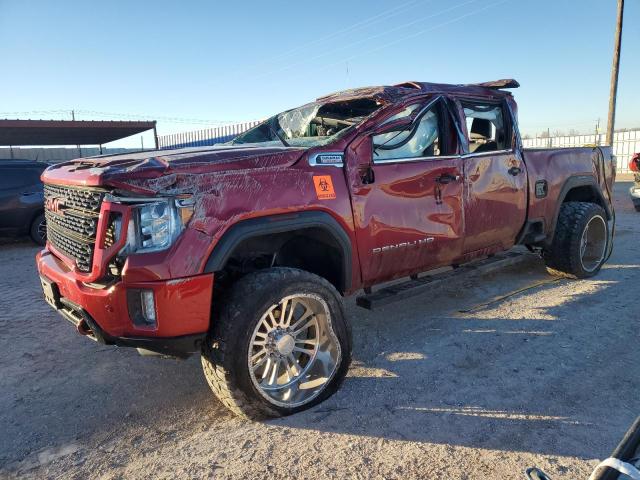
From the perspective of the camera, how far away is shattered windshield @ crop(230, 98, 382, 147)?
384cm

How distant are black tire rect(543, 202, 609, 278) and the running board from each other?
0.59 metres

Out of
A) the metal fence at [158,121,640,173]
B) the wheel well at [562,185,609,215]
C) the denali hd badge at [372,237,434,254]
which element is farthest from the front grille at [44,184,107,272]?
the metal fence at [158,121,640,173]

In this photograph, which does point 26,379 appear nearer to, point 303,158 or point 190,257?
point 190,257

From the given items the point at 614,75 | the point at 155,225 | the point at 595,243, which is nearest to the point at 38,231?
the point at 155,225

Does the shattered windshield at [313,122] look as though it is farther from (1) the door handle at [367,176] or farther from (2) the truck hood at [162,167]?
(2) the truck hood at [162,167]

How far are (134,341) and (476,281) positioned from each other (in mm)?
4347

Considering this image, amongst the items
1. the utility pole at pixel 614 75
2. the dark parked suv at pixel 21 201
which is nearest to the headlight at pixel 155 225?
the dark parked suv at pixel 21 201

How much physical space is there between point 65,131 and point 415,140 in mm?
25312

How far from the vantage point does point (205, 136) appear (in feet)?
75.5

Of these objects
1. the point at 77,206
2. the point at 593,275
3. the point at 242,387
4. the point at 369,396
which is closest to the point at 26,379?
the point at 77,206

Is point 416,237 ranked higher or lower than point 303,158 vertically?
lower

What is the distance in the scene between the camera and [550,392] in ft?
10.3

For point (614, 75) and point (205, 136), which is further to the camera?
point (205, 136)

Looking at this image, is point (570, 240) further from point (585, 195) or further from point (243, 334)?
point (243, 334)
